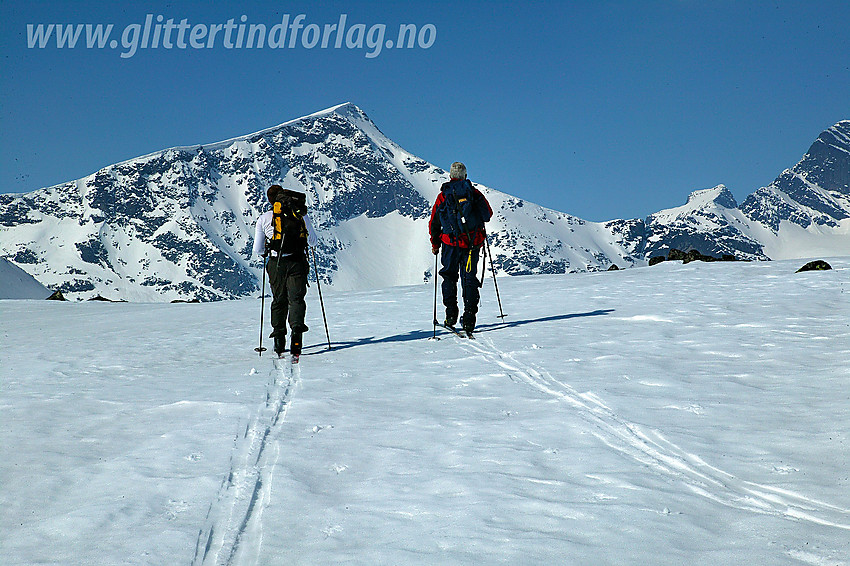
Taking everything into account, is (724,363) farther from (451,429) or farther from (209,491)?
(209,491)

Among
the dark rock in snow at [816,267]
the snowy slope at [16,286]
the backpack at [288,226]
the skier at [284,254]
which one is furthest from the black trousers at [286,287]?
the snowy slope at [16,286]

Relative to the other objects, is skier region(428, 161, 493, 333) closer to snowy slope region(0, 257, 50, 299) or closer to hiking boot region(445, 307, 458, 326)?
hiking boot region(445, 307, 458, 326)

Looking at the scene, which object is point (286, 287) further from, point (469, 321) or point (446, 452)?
point (446, 452)

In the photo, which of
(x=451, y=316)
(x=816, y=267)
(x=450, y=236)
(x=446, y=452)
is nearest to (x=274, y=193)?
(x=450, y=236)

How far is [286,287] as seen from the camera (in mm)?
10211

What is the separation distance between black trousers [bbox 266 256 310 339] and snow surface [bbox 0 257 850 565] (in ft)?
2.53

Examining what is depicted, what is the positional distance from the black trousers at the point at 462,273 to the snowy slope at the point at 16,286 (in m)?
36.0

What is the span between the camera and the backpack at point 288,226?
10.1 m

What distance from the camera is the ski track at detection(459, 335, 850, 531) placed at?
13.2 ft

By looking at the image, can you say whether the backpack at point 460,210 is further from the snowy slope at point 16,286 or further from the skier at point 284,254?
the snowy slope at point 16,286

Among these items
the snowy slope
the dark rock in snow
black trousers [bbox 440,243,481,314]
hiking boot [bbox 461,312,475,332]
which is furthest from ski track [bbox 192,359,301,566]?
the snowy slope

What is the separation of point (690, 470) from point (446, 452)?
1.76 metres

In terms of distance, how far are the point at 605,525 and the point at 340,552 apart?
1.51 metres

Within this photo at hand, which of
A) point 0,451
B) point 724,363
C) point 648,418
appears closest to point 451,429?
point 648,418
